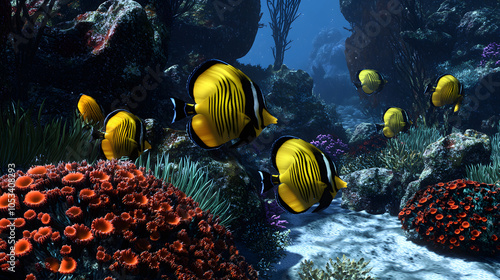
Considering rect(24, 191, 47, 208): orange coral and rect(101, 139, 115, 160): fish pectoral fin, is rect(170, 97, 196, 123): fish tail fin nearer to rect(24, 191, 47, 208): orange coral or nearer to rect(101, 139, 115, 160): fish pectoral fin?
rect(24, 191, 47, 208): orange coral

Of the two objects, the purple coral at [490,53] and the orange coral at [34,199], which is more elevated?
the purple coral at [490,53]

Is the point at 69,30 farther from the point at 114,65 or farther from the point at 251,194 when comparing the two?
the point at 251,194

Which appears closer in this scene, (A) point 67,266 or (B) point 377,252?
(A) point 67,266

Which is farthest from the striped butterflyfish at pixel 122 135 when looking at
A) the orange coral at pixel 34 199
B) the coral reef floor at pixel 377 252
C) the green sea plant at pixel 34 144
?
the coral reef floor at pixel 377 252

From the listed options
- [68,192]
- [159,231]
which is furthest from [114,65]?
[159,231]

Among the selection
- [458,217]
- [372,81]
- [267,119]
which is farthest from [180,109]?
[372,81]

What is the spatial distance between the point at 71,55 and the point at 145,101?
132 cm

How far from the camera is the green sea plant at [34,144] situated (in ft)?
9.23

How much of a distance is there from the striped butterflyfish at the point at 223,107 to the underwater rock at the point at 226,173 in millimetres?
2660

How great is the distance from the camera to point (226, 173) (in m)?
4.07

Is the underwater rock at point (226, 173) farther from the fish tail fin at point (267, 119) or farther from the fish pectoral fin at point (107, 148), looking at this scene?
the fish tail fin at point (267, 119)

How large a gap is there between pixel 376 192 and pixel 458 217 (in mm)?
1961

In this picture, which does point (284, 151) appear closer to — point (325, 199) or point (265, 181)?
point (265, 181)

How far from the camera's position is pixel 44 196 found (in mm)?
2047
